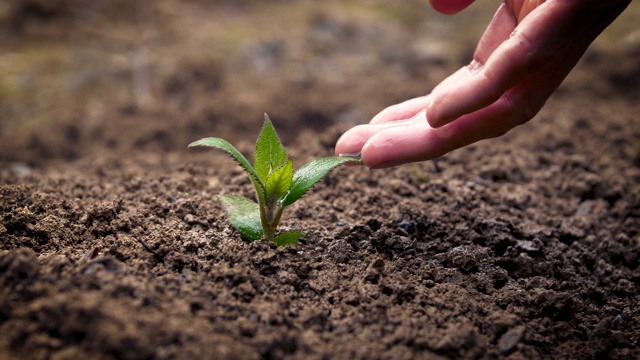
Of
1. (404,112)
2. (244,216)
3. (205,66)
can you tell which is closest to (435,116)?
(404,112)

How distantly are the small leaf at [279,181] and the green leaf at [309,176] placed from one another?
23 millimetres

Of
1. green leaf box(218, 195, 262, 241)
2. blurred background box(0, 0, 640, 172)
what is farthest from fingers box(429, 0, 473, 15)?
green leaf box(218, 195, 262, 241)

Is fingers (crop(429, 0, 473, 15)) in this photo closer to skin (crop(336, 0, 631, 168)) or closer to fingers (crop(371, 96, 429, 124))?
skin (crop(336, 0, 631, 168))

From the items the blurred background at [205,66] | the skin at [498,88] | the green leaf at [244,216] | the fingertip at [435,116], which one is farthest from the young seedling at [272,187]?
the blurred background at [205,66]

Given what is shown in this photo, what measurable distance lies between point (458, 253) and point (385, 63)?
115 inches

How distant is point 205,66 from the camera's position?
13.6ft

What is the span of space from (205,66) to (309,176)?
2.80 metres

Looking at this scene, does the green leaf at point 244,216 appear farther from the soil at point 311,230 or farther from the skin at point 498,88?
the skin at point 498,88

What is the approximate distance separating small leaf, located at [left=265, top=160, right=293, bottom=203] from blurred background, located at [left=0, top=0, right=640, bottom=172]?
1.13 metres

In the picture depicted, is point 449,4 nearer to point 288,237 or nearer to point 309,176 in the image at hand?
point 309,176

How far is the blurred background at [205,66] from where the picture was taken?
3545 millimetres

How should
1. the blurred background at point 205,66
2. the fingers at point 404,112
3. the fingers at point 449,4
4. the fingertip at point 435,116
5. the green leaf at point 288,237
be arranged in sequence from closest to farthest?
the fingertip at point 435,116
the green leaf at point 288,237
the fingers at point 404,112
the fingers at point 449,4
the blurred background at point 205,66

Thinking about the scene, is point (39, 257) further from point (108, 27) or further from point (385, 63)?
point (108, 27)

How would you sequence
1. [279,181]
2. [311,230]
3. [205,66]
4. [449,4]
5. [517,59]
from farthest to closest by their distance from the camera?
[205,66], [449,4], [311,230], [279,181], [517,59]
